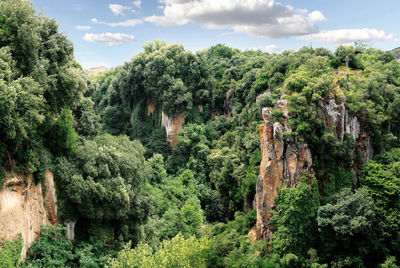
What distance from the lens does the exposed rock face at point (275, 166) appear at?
74.8 ft

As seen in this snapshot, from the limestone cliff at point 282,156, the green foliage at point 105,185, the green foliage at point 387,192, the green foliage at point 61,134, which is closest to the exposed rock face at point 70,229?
the green foliage at point 105,185

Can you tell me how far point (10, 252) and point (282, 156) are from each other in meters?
18.3

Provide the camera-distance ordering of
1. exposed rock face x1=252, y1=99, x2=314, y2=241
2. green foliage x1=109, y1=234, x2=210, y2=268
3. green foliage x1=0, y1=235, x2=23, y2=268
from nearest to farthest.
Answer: green foliage x1=0, y1=235, x2=23, y2=268 < green foliage x1=109, y1=234, x2=210, y2=268 < exposed rock face x1=252, y1=99, x2=314, y2=241

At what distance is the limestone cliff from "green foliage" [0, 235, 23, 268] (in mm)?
16236

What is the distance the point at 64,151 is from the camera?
2381cm

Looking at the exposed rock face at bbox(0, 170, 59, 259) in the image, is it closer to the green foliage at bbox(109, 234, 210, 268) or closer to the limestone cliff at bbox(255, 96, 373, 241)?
the green foliage at bbox(109, 234, 210, 268)

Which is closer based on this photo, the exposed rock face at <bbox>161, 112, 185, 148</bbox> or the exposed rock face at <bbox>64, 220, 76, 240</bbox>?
the exposed rock face at <bbox>64, 220, 76, 240</bbox>

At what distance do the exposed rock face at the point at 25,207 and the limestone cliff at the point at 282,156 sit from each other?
15.2 meters

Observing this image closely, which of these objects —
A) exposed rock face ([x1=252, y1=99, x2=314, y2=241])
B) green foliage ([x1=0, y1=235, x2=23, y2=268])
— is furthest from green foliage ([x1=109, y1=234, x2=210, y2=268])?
exposed rock face ([x1=252, y1=99, x2=314, y2=241])

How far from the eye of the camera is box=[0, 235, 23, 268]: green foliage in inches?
661

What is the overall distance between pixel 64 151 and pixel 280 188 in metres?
16.5

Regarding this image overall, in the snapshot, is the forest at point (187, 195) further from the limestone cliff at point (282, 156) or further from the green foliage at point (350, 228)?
the limestone cliff at point (282, 156)

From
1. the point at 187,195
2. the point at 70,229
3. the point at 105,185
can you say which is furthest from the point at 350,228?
the point at 187,195

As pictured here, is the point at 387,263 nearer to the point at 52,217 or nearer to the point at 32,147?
the point at 52,217
